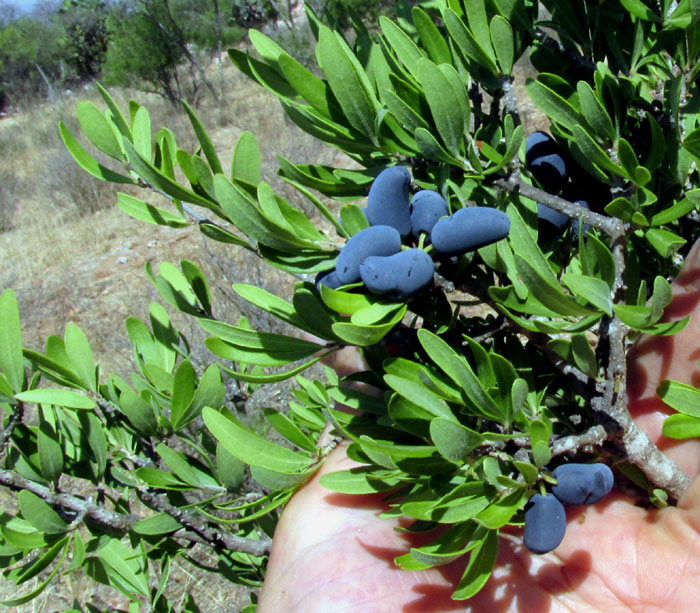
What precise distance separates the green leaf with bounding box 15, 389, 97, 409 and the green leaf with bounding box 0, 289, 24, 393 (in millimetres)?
56

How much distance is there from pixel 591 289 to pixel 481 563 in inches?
11.0

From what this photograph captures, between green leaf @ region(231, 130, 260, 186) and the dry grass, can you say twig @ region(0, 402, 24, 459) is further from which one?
the dry grass

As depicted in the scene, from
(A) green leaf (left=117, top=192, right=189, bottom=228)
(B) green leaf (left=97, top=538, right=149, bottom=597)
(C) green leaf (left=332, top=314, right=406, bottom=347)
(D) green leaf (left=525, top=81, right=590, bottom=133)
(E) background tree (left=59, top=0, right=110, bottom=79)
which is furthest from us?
(E) background tree (left=59, top=0, right=110, bottom=79)

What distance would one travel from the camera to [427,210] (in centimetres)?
52

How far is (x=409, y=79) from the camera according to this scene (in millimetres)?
605

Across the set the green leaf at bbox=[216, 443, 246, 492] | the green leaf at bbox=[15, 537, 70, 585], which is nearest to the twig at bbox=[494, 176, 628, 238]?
the green leaf at bbox=[216, 443, 246, 492]

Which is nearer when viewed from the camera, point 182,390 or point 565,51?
point 565,51

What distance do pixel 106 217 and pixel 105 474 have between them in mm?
6322

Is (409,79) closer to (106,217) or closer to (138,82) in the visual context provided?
(106,217)

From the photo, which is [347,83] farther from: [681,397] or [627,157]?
[681,397]

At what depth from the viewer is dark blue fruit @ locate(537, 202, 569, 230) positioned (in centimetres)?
64

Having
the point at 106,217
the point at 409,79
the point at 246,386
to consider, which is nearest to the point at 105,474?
the point at 246,386

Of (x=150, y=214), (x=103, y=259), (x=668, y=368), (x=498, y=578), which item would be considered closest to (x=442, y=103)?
(x=150, y=214)

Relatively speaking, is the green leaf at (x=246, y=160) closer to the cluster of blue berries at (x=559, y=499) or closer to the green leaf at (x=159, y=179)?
the green leaf at (x=159, y=179)
